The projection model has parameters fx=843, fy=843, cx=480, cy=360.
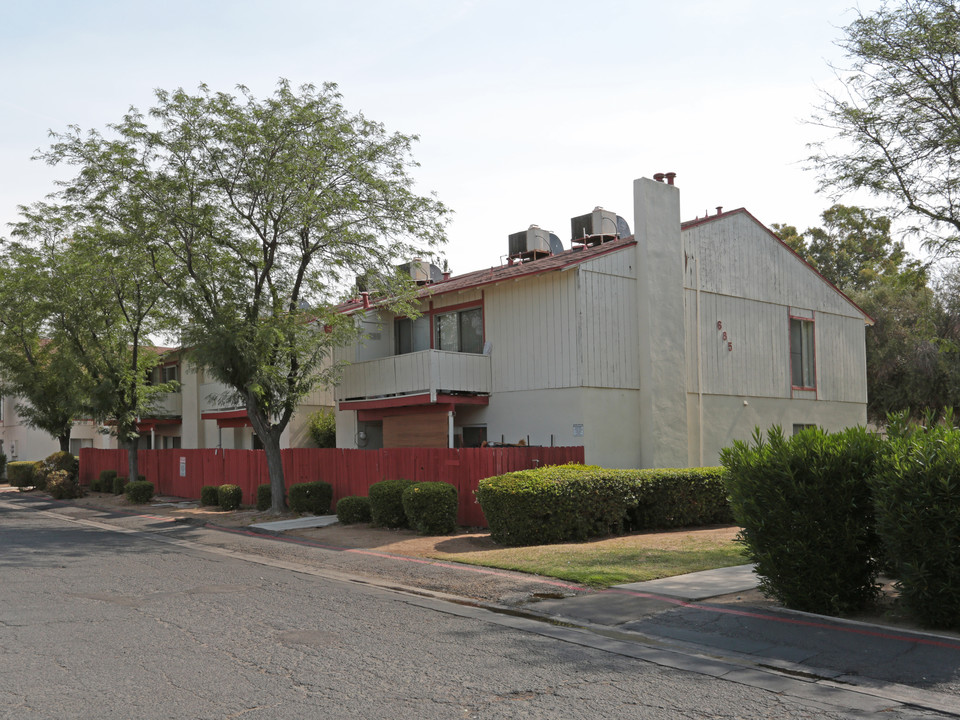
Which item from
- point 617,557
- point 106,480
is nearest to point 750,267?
point 617,557

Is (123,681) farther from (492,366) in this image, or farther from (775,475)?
(492,366)

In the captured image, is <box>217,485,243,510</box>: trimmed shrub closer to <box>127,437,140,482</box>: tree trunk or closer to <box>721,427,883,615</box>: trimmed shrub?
<box>127,437,140,482</box>: tree trunk

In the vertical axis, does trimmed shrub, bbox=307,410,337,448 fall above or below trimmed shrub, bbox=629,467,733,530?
above

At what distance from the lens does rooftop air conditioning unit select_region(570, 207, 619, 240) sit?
24391 mm

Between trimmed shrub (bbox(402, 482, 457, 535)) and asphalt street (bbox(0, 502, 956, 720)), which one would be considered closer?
asphalt street (bbox(0, 502, 956, 720))

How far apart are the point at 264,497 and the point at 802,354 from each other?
15.8m

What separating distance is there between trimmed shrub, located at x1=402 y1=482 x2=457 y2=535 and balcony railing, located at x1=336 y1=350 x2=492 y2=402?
14.4ft

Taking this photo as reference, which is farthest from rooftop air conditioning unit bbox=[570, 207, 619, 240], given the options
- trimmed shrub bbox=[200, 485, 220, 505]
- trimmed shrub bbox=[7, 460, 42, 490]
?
trimmed shrub bbox=[7, 460, 42, 490]

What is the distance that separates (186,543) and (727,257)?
1527cm

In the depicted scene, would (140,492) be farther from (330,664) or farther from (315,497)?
(330,664)

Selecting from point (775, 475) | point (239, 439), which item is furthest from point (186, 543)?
point (239, 439)

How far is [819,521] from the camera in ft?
27.7

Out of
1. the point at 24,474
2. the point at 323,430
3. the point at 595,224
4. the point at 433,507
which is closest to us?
the point at 433,507

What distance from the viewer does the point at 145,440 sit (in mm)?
43156
